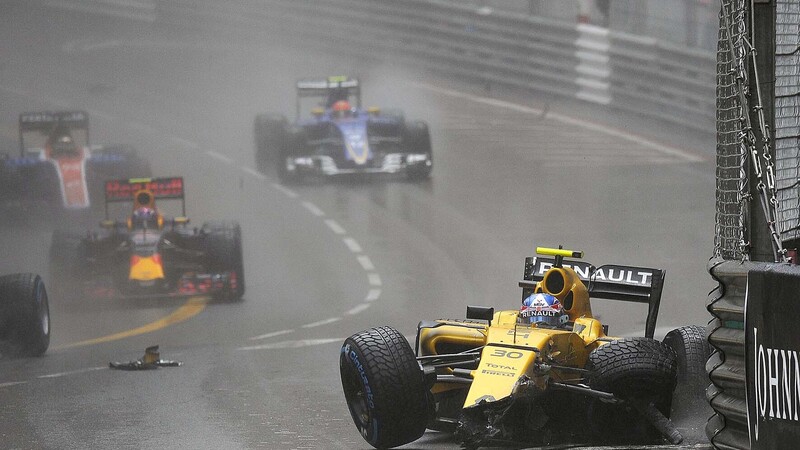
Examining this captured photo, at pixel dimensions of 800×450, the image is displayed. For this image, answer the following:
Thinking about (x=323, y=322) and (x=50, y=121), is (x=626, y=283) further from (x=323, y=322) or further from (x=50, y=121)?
(x=50, y=121)

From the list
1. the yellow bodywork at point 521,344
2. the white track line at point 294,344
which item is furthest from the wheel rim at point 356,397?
the white track line at point 294,344

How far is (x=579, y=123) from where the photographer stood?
28.8m

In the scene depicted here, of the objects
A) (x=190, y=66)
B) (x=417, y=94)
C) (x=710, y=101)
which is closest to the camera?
(x=710, y=101)

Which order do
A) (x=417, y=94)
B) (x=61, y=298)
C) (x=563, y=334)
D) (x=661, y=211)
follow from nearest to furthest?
(x=563, y=334) → (x=61, y=298) → (x=661, y=211) → (x=417, y=94)

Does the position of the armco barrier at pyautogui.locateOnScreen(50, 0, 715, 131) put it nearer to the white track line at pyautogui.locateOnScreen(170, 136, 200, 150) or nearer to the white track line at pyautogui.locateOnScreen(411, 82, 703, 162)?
the white track line at pyautogui.locateOnScreen(411, 82, 703, 162)

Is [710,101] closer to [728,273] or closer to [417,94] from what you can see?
[417,94]

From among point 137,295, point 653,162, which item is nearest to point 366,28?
point 653,162

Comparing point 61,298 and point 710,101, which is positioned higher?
point 710,101

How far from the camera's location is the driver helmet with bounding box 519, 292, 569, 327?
9.65m

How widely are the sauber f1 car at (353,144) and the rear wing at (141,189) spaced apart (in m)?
6.63

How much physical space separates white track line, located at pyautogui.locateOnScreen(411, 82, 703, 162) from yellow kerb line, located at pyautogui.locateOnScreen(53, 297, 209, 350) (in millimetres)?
11965

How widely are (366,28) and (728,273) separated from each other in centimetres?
2729

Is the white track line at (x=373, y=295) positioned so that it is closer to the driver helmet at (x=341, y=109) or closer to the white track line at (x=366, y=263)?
the white track line at (x=366, y=263)

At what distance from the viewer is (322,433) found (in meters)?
9.51
